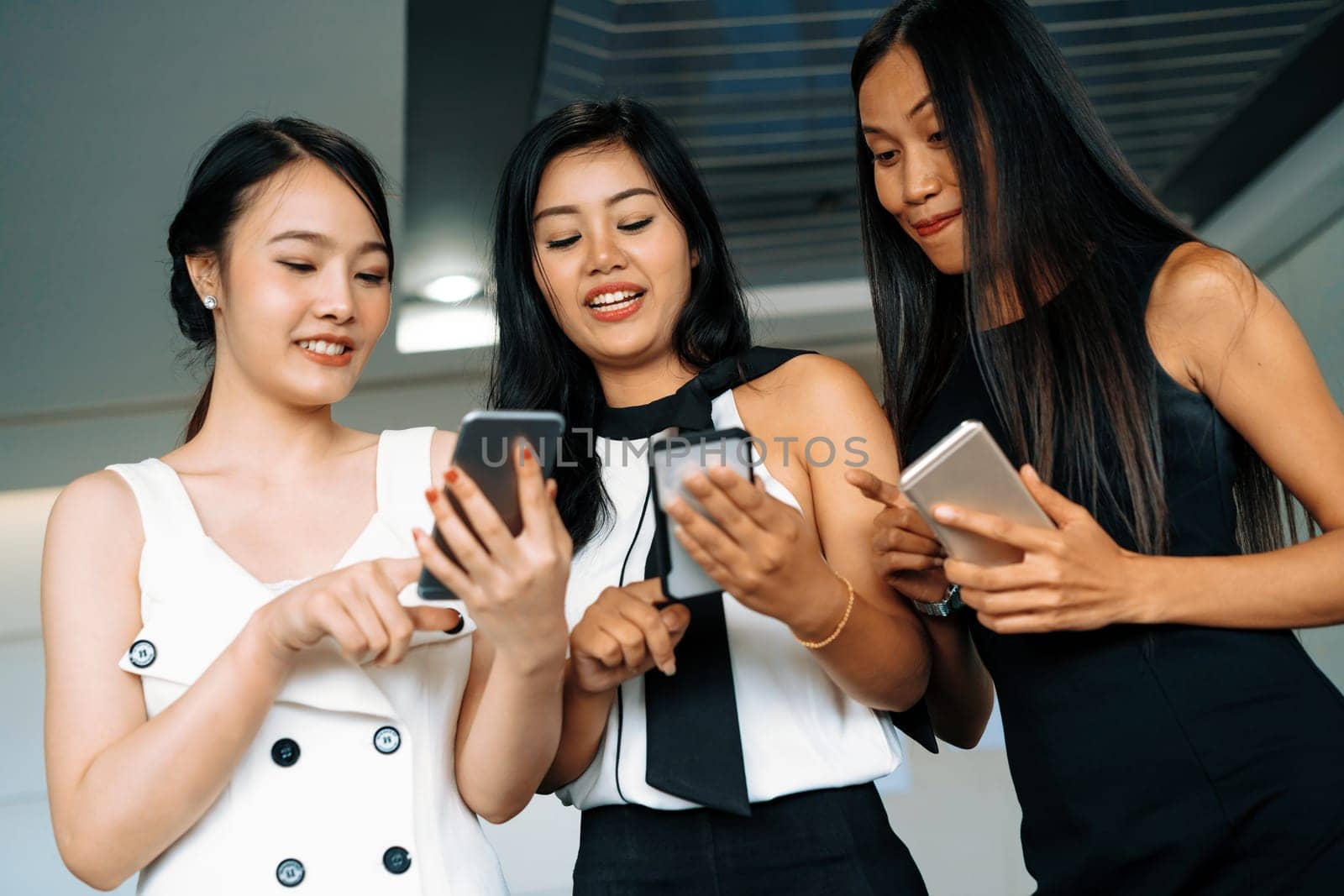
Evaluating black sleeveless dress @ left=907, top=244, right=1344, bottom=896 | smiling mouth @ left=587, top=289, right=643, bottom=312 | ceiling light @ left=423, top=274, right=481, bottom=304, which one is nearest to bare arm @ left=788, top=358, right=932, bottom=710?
black sleeveless dress @ left=907, top=244, right=1344, bottom=896

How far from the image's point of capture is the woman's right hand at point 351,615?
1211 millimetres

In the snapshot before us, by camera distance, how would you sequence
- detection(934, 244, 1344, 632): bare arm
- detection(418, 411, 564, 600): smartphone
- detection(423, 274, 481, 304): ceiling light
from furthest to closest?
detection(423, 274, 481, 304): ceiling light, detection(934, 244, 1344, 632): bare arm, detection(418, 411, 564, 600): smartphone

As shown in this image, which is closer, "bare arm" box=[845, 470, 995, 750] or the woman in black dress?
the woman in black dress

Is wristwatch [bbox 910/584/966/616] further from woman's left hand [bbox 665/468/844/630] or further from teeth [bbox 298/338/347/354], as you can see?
teeth [bbox 298/338/347/354]

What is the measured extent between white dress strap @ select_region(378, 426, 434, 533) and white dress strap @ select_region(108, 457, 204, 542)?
0.21 metres

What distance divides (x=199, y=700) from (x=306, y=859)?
0.66 ft

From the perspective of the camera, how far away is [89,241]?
12.4 ft

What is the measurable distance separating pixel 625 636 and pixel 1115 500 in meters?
0.58

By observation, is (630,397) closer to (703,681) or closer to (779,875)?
(703,681)

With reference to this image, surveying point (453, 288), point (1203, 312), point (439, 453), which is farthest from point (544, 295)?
point (453, 288)

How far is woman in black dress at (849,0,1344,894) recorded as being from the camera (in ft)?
4.35

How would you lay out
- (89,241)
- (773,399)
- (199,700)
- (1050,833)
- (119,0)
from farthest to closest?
(89,241), (119,0), (773,399), (1050,833), (199,700)

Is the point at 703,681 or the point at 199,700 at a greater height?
the point at 199,700

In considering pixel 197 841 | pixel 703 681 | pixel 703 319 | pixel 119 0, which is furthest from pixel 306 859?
pixel 119 0
